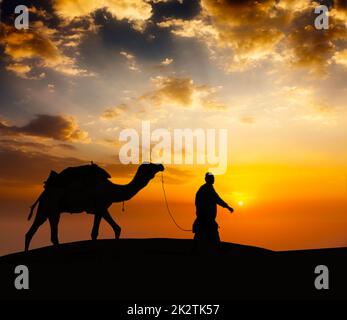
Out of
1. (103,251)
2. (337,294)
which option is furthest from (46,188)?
(337,294)

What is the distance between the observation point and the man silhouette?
15992mm

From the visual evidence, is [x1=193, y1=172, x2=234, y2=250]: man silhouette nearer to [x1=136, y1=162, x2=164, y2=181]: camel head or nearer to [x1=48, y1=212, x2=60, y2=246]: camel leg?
[x1=136, y1=162, x2=164, y2=181]: camel head

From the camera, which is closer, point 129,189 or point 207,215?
point 207,215

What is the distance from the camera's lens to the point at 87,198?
61.6 ft

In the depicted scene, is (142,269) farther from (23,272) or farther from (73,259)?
(23,272)

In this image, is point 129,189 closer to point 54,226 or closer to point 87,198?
point 87,198

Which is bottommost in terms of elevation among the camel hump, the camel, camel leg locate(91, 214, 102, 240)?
camel leg locate(91, 214, 102, 240)

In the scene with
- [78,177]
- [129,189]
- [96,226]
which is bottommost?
[96,226]

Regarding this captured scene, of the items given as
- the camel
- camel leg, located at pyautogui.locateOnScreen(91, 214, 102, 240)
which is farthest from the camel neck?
camel leg, located at pyautogui.locateOnScreen(91, 214, 102, 240)

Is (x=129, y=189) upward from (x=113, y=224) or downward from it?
upward

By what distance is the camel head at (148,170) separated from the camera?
18.8 metres

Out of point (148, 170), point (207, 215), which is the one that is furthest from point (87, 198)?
point (207, 215)

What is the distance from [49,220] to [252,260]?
756 cm

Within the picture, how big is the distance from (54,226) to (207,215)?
597cm
